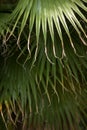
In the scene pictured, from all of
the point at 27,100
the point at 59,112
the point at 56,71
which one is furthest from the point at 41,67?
the point at 59,112

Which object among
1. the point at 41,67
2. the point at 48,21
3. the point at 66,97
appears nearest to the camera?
the point at 48,21

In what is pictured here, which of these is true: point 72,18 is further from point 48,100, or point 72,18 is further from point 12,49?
point 48,100

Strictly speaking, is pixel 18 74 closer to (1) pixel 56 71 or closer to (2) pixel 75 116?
(1) pixel 56 71

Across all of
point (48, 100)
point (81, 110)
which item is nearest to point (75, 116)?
point (81, 110)

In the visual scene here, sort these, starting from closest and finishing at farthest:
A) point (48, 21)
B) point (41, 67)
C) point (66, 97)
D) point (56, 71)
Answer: point (48, 21) → point (41, 67) → point (56, 71) → point (66, 97)

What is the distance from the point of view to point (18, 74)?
5.12ft

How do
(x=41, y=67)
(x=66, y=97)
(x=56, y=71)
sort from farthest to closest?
(x=66, y=97) → (x=56, y=71) → (x=41, y=67)

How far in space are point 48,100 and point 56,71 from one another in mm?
166

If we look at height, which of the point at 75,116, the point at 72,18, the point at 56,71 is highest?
the point at 72,18

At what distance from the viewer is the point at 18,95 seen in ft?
5.10

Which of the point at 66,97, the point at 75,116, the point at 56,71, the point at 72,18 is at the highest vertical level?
the point at 72,18

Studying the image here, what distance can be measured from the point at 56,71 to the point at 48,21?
0.37 metres

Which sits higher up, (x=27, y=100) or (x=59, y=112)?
(x=27, y=100)

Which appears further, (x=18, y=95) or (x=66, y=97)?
(x=66, y=97)
